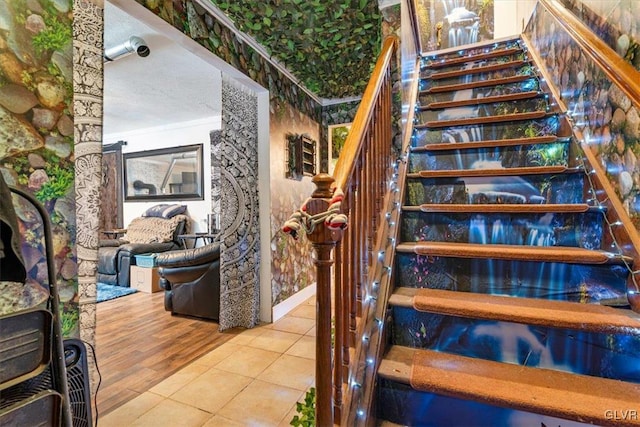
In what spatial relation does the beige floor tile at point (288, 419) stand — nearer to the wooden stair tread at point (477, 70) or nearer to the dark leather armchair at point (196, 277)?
the dark leather armchair at point (196, 277)

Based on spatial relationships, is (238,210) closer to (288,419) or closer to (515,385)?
(288,419)

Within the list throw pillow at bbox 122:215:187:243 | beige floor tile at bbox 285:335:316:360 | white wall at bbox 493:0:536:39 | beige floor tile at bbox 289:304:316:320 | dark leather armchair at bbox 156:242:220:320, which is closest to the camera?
beige floor tile at bbox 285:335:316:360

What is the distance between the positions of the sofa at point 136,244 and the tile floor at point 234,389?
2604 millimetres

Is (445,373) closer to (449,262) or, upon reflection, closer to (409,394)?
(409,394)

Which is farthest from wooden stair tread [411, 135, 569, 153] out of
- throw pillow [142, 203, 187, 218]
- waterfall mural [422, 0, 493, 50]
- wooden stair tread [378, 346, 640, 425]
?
throw pillow [142, 203, 187, 218]

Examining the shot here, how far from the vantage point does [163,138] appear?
5.26 meters

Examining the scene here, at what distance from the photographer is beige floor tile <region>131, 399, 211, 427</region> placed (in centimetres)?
153

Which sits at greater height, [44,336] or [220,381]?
[44,336]

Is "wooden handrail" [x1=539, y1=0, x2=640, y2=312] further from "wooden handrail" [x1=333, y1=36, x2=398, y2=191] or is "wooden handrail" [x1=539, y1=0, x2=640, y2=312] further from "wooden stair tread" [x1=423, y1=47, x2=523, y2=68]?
"wooden stair tread" [x1=423, y1=47, x2=523, y2=68]

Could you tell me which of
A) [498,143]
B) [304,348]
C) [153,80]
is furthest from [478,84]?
[153,80]

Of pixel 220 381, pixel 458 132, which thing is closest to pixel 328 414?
pixel 220 381

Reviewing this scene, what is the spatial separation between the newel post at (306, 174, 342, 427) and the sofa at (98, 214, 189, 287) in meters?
4.17

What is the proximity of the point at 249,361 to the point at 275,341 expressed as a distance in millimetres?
346

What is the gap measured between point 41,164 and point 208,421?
57.3 inches
